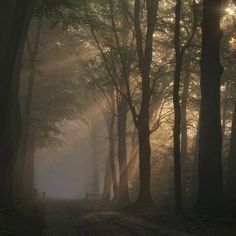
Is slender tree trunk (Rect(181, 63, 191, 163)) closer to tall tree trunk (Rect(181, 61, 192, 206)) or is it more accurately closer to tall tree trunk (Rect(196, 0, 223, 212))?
tall tree trunk (Rect(181, 61, 192, 206))

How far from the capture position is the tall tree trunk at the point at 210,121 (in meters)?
16.0

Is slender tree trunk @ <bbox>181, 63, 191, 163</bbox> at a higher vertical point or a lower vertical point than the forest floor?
higher

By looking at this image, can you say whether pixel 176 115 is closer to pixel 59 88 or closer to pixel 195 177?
pixel 195 177

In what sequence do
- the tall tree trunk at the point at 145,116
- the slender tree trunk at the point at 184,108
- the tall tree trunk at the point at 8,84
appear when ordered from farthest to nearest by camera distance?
1. the slender tree trunk at the point at 184,108
2. the tall tree trunk at the point at 145,116
3. the tall tree trunk at the point at 8,84

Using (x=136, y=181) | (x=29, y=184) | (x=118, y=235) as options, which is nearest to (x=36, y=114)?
(x=29, y=184)

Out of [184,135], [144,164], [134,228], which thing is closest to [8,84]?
[134,228]

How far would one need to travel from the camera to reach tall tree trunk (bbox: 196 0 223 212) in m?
16.0

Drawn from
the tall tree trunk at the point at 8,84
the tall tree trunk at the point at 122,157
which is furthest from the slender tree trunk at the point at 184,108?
the tall tree trunk at the point at 8,84

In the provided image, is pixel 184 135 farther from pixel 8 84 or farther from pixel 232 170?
pixel 8 84

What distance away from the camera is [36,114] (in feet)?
133

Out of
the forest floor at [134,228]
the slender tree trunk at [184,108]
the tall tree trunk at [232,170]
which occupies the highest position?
the slender tree trunk at [184,108]

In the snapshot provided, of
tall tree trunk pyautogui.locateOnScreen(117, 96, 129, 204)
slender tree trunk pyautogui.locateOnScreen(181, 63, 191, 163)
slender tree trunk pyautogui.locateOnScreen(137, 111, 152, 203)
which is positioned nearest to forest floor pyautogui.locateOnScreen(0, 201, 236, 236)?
slender tree trunk pyautogui.locateOnScreen(137, 111, 152, 203)

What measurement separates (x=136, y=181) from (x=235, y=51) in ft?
64.3

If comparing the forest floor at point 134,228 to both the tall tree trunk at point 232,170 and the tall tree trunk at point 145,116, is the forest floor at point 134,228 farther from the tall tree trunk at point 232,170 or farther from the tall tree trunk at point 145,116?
the tall tree trunk at point 145,116
